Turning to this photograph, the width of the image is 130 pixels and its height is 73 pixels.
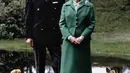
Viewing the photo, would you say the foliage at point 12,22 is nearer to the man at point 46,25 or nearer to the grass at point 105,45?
the grass at point 105,45

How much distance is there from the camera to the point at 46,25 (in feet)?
23.7

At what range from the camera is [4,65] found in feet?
38.4

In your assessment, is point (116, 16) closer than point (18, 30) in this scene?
No

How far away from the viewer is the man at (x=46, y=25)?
7.19 metres

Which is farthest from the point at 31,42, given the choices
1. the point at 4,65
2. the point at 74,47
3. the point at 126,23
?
the point at 126,23

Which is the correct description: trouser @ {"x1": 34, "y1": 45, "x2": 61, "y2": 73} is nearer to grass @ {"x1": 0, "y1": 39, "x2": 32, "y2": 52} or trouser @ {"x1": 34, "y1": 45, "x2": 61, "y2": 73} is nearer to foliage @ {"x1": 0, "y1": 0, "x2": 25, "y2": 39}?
grass @ {"x1": 0, "y1": 39, "x2": 32, "y2": 52}

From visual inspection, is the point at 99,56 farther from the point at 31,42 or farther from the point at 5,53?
the point at 31,42

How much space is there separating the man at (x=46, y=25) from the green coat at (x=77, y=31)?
742 millimetres

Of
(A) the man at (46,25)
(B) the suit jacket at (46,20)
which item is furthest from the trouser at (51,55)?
(B) the suit jacket at (46,20)

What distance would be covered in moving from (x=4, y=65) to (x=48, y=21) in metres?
4.76

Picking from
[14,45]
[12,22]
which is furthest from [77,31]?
[12,22]

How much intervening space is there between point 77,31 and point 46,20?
3.41 ft

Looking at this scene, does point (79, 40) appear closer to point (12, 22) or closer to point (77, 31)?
point (77, 31)

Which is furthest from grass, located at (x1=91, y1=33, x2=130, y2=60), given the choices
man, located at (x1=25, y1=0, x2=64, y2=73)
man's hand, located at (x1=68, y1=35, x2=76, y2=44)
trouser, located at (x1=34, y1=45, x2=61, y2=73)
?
man's hand, located at (x1=68, y1=35, x2=76, y2=44)
